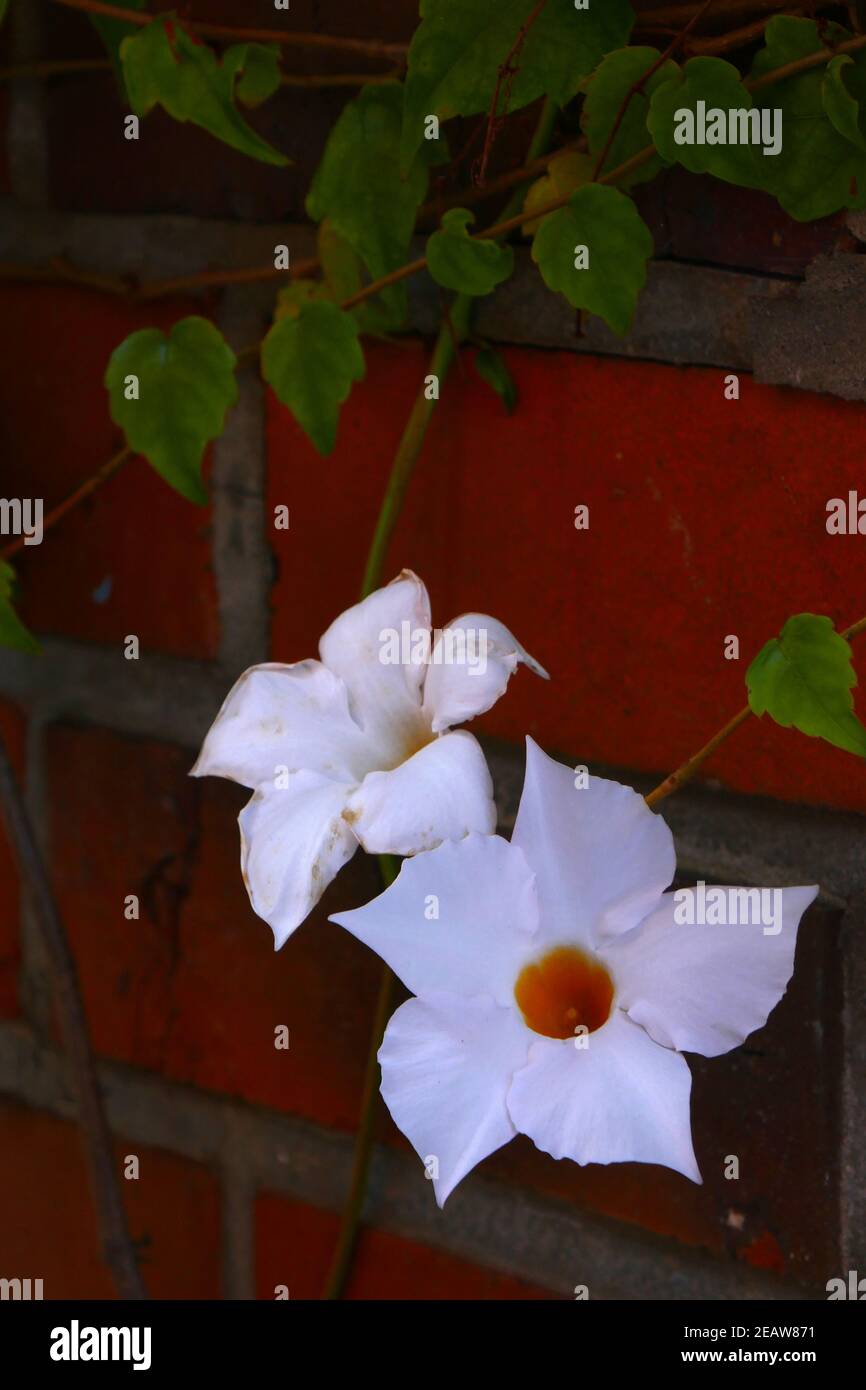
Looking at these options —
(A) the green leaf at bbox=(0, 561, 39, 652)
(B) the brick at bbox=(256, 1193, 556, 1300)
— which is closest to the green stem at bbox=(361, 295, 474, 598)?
(A) the green leaf at bbox=(0, 561, 39, 652)

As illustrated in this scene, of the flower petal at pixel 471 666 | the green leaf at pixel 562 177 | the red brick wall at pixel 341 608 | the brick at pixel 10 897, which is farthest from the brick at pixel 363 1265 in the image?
the green leaf at pixel 562 177

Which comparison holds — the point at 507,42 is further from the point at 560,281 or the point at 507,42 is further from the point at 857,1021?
the point at 857,1021

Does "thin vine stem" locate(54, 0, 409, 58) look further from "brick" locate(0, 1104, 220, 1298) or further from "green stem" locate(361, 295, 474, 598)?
"brick" locate(0, 1104, 220, 1298)

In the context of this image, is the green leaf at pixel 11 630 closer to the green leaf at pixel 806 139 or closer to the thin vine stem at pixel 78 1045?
the thin vine stem at pixel 78 1045

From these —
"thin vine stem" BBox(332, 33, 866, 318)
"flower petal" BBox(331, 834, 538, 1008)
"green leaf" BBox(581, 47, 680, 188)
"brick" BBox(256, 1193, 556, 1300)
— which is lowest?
"brick" BBox(256, 1193, 556, 1300)

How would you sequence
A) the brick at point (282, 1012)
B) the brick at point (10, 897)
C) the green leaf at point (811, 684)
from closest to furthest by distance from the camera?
the green leaf at point (811, 684)
the brick at point (282, 1012)
the brick at point (10, 897)

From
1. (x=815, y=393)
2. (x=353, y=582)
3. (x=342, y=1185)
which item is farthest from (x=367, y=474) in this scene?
(x=342, y=1185)
